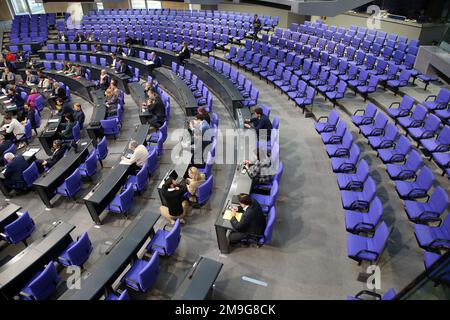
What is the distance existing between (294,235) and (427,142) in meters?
3.65

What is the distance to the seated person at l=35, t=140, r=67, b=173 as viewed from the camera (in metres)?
7.69

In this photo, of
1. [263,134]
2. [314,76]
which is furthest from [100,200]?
[314,76]

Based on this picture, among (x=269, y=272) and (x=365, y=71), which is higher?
(x=365, y=71)

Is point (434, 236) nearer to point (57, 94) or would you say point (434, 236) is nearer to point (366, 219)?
point (366, 219)

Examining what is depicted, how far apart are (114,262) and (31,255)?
144 centimetres

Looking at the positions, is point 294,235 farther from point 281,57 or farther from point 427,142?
point 281,57

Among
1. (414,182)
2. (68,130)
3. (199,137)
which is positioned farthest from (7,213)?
(414,182)

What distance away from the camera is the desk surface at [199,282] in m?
4.03

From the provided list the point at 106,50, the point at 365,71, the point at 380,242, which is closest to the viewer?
the point at 380,242

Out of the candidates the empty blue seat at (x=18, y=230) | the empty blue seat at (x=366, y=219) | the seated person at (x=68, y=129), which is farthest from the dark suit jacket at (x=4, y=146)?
the empty blue seat at (x=366, y=219)

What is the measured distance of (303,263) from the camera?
516 centimetres

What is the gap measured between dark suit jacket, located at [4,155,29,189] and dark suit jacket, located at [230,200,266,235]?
522 cm

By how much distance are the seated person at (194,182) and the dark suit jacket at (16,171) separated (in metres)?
3.98

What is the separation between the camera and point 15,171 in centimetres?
715
